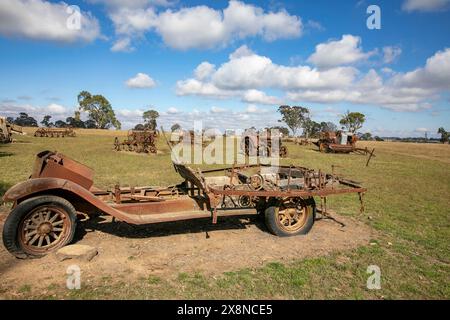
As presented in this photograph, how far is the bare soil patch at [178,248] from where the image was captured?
183 inches

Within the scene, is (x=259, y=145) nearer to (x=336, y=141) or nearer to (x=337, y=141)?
(x=336, y=141)

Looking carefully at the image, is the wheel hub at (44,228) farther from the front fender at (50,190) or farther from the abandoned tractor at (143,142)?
the abandoned tractor at (143,142)

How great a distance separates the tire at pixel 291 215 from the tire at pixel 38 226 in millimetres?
3574

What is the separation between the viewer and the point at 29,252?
16.0 ft

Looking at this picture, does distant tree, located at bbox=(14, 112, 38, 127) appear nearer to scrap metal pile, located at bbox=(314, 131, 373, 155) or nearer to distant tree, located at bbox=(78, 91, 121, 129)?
distant tree, located at bbox=(78, 91, 121, 129)

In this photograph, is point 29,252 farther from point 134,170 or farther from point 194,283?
point 134,170

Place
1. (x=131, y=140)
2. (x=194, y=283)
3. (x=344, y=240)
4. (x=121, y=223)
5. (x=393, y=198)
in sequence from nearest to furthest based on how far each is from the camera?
1. (x=194, y=283)
2. (x=344, y=240)
3. (x=121, y=223)
4. (x=393, y=198)
5. (x=131, y=140)

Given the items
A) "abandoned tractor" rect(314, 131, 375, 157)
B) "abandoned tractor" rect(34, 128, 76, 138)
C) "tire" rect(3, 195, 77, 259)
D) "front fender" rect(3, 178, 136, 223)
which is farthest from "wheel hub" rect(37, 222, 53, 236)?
"abandoned tractor" rect(34, 128, 76, 138)

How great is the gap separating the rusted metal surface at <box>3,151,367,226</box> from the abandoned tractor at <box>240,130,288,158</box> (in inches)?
785

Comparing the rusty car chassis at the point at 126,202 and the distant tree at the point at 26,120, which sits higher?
the distant tree at the point at 26,120

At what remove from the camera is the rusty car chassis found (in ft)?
16.1

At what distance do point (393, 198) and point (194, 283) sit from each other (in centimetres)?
924
